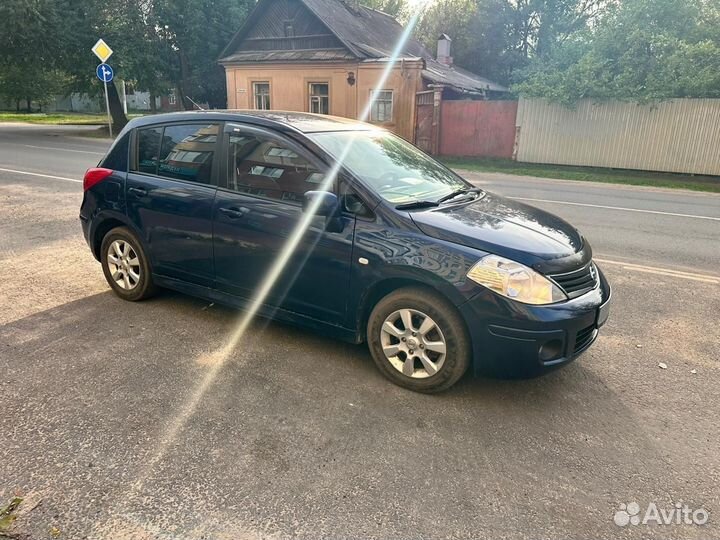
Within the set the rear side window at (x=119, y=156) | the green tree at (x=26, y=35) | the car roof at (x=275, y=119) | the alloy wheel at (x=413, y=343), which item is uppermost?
the green tree at (x=26, y=35)

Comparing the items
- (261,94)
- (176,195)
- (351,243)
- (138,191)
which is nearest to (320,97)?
(261,94)

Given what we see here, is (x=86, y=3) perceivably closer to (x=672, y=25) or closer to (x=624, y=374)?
(x=672, y=25)

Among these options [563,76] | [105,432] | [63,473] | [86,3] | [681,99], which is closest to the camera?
[63,473]

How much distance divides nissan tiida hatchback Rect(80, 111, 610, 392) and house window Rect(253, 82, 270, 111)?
73.6 ft

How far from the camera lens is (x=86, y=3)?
80.9 feet

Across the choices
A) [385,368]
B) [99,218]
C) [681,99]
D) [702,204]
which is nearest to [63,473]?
[385,368]

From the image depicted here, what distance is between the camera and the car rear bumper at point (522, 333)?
312cm

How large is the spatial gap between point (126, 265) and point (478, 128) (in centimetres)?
1890

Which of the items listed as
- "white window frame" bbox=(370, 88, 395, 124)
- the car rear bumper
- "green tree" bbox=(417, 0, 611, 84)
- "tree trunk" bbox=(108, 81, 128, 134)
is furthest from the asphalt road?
"green tree" bbox=(417, 0, 611, 84)

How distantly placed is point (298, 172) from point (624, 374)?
2702 mm

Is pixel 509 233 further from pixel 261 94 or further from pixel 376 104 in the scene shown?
pixel 261 94

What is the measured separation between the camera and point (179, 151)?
14.6 feet

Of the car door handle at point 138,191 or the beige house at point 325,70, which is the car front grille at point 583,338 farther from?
the beige house at point 325,70

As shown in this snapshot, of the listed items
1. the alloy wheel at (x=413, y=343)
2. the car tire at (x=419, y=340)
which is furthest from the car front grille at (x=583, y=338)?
the alloy wheel at (x=413, y=343)
